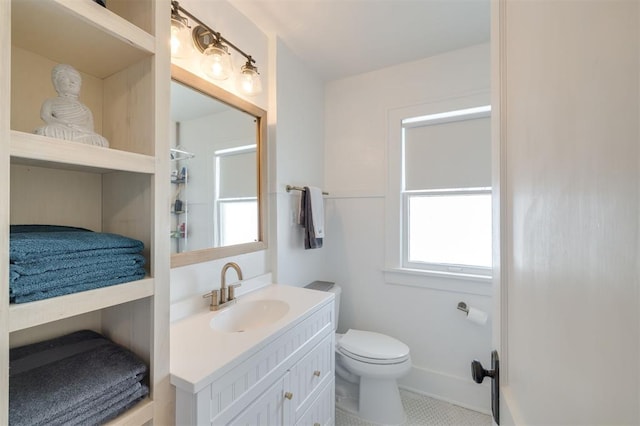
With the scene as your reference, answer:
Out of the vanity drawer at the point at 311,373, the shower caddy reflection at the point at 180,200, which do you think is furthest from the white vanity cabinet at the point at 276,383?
the shower caddy reflection at the point at 180,200

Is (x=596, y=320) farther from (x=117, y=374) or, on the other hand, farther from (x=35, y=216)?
(x=35, y=216)

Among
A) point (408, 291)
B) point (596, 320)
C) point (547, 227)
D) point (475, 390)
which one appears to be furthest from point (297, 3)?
point (475, 390)

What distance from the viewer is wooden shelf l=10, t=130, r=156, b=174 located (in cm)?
52

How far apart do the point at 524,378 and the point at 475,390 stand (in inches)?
69.7

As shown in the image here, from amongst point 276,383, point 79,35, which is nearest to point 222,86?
point 79,35

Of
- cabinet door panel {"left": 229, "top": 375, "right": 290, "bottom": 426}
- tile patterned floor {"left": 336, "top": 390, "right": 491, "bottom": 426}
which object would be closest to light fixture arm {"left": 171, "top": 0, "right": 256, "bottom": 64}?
cabinet door panel {"left": 229, "top": 375, "right": 290, "bottom": 426}

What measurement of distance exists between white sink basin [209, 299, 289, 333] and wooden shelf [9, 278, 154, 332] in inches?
24.2

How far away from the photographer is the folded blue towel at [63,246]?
0.56 m

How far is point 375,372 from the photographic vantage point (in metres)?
1.64

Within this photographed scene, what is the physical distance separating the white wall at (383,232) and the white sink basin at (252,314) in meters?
0.99

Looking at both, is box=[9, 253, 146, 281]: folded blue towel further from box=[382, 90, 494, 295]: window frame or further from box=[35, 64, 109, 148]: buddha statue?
box=[382, 90, 494, 295]: window frame

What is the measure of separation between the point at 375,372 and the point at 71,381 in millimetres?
1478

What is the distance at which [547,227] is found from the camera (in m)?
0.39

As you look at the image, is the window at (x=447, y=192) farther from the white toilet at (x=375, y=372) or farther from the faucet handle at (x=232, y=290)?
the faucet handle at (x=232, y=290)
